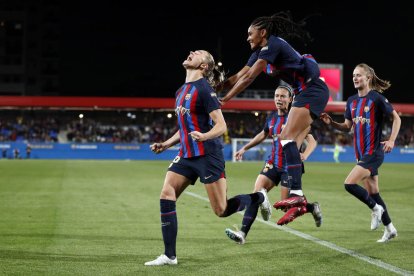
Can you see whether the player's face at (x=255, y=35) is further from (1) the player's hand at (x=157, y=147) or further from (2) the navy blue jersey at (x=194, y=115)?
(1) the player's hand at (x=157, y=147)

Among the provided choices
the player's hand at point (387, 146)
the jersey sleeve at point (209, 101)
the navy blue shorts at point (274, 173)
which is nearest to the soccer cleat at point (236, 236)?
the navy blue shorts at point (274, 173)

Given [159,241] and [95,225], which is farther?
[95,225]

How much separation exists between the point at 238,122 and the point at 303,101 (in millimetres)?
55994

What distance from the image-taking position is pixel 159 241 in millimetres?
9125

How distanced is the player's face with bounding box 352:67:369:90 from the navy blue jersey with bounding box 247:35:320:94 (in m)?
1.84

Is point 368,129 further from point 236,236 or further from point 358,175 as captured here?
point 236,236

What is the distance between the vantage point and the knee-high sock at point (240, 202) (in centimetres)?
760

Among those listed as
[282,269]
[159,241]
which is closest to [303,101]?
[282,269]

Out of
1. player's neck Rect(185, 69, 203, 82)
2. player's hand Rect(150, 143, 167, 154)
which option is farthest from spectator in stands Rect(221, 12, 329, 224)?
player's hand Rect(150, 143, 167, 154)

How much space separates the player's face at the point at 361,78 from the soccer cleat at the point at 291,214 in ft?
8.35

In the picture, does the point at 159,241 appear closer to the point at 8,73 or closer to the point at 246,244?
the point at 246,244

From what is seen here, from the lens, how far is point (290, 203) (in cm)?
A: 784

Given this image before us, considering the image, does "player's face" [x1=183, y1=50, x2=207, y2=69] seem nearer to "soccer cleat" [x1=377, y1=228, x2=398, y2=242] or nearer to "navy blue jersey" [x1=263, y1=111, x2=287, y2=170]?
"navy blue jersey" [x1=263, y1=111, x2=287, y2=170]

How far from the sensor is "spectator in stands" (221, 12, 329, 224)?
25.0ft
